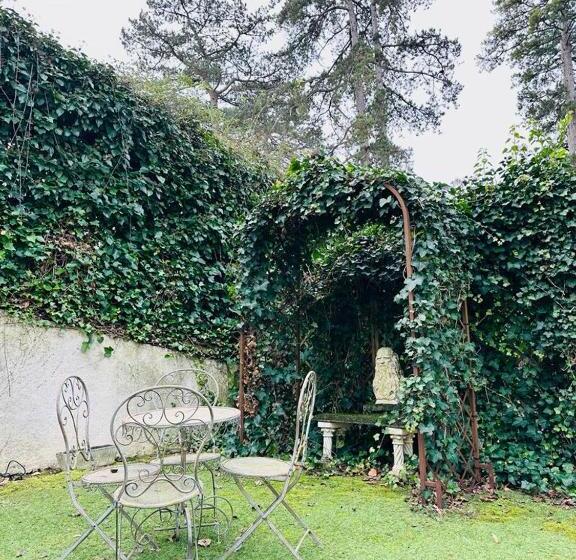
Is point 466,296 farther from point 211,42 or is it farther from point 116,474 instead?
point 211,42

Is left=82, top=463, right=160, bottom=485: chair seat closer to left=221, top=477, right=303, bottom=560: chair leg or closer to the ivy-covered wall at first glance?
left=221, top=477, right=303, bottom=560: chair leg

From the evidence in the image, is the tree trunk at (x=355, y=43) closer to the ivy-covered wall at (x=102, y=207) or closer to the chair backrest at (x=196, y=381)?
the ivy-covered wall at (x=102, y=207)

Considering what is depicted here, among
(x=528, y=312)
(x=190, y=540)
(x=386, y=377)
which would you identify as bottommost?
(x=190, y=540)

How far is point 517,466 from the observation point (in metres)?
3.74

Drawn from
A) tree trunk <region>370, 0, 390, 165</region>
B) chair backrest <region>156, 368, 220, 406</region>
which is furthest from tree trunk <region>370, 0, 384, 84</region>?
chair backrest <region>156, 368, 220, 406</region>

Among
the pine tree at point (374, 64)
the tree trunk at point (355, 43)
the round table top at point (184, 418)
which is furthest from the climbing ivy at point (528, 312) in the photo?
the tree trunk at point (355, 43)

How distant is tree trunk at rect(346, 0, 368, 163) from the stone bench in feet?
22.3

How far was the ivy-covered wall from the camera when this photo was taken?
440 cm

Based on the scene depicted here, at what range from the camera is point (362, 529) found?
2.84 meters

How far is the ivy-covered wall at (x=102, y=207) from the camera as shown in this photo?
173 inches

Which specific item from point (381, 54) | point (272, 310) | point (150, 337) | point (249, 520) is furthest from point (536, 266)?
point (381, 54)

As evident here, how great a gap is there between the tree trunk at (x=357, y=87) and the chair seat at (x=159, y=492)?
8.63 metres

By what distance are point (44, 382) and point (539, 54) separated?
11.6 m

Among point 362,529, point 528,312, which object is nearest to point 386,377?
point 528,312
